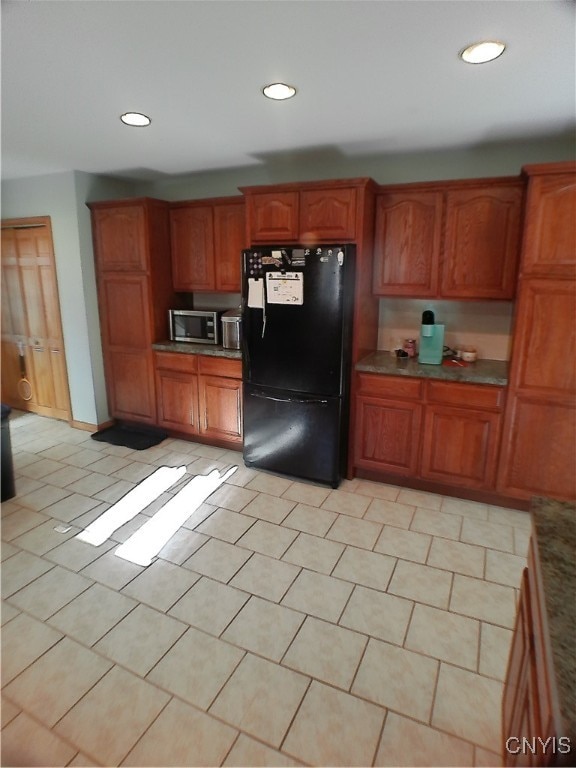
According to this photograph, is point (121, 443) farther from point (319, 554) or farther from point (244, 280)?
point (319, 554)

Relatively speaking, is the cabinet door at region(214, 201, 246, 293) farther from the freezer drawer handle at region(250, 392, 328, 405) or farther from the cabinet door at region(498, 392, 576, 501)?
the cabinet door at region(498, 392, 576, 501)

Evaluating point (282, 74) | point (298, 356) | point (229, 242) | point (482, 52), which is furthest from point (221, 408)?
point (482, 52)

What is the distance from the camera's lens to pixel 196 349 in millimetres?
3809

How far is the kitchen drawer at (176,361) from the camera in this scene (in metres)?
3.85

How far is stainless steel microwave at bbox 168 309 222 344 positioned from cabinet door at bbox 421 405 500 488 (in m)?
1.98

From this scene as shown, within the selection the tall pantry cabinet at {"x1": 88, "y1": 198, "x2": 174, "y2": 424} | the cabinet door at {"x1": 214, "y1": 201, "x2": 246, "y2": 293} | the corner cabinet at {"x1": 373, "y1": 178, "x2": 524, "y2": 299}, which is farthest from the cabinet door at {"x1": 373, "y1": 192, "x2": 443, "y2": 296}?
the tall pantry cabinet at {"x1": 88, "y1": 198, "x2": 174, "y2": 424}

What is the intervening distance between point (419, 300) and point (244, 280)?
4.55 ft

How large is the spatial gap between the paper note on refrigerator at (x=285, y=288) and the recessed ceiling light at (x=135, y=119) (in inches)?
45.5

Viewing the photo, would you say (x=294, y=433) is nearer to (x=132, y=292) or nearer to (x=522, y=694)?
(x=132, y=292)

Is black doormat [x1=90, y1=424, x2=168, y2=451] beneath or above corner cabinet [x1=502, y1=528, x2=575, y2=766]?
beneath

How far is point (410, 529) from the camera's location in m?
2.73

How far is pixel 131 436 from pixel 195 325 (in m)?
1.26

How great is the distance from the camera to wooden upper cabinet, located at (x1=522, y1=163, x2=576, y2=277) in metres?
2.43

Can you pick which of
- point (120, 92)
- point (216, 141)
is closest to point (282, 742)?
point (120, 92)
